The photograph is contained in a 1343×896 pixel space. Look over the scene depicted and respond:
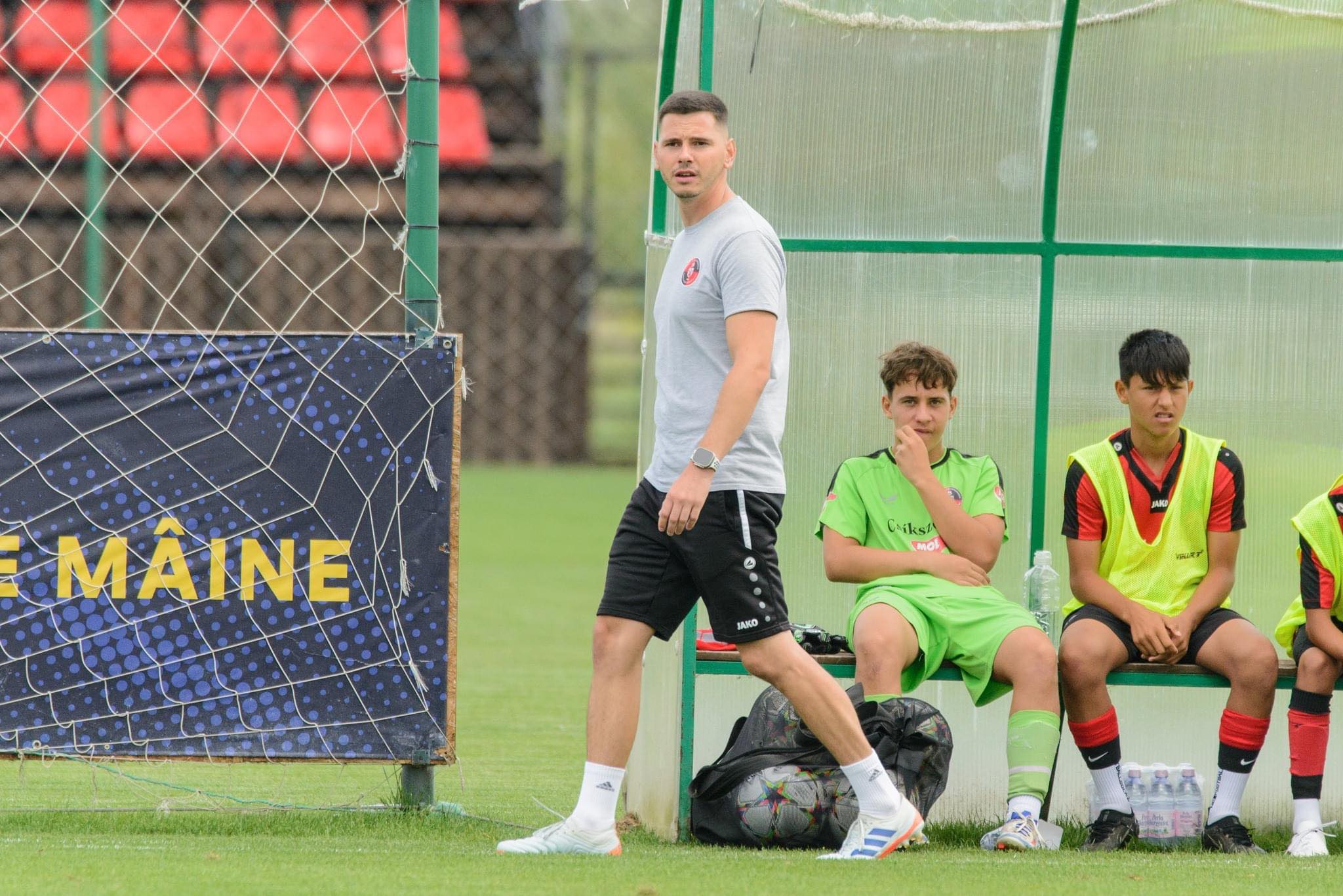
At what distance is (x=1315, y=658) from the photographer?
179 inches

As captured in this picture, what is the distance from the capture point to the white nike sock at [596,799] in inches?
160

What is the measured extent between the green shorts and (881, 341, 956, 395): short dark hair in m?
0.62

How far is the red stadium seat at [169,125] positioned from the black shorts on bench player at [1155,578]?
1699 centimetres

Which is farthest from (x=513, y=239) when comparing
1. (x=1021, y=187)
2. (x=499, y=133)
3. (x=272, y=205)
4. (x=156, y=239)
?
(x=1021, y=187)

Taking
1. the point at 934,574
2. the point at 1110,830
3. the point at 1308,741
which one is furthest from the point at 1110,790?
the point at 934,574

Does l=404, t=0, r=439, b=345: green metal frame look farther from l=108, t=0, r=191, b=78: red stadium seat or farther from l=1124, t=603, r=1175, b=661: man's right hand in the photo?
l=108, t=0, r=191, b=78: red stadium seat

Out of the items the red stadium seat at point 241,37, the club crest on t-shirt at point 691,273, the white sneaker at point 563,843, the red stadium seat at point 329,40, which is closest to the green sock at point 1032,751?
the white sneaker at point 563,843

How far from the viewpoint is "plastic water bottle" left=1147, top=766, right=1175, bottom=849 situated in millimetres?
4711

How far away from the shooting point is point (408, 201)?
4676 mm

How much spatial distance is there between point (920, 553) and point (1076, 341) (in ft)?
3.81

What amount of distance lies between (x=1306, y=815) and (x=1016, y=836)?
0.79 m

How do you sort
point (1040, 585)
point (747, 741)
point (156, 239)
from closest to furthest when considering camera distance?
point (747, 741)
point (1040, 585)
point (156, 239)

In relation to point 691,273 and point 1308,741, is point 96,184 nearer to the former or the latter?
point 691,273

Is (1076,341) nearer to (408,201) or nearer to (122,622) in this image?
(408,201)
